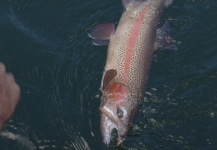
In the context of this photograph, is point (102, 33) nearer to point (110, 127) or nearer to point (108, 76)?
point (108, 76)

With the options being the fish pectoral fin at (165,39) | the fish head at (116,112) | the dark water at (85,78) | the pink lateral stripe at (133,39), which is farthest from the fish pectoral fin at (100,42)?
the fish head at (116,112)

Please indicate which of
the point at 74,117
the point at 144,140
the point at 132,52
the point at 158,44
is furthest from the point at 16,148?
the point at 158,44

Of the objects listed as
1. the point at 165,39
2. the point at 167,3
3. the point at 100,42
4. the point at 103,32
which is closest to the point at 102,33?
the point at 103,32

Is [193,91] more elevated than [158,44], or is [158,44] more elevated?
[158,44]

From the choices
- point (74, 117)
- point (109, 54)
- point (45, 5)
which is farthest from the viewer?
point (45, 5)

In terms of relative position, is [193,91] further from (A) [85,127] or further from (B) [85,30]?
(B) [85,30]

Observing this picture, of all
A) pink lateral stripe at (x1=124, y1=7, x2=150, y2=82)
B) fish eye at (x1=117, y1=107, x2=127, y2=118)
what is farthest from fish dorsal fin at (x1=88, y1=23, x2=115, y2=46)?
fish eye at (x1=117, y1=107, x2=127, y2=118)
